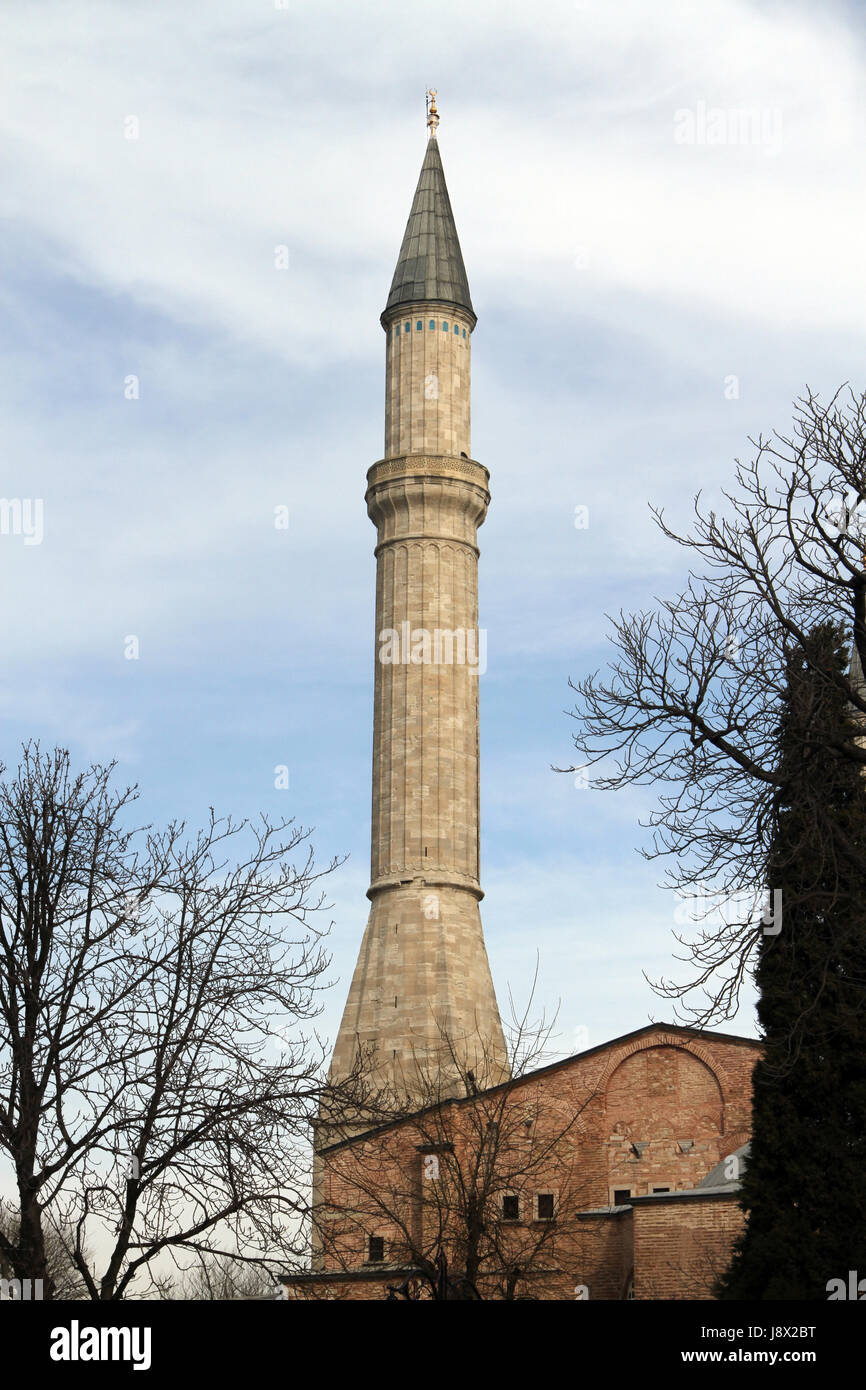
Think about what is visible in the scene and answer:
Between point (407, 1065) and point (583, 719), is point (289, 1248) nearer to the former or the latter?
point (583, 719)

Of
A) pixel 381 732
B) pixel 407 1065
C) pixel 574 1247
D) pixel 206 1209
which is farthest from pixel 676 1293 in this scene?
pixel 381 732

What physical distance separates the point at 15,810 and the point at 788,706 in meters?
8.29

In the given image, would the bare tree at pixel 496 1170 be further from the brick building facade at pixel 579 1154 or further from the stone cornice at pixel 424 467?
the stone cornice at pixel 424 467

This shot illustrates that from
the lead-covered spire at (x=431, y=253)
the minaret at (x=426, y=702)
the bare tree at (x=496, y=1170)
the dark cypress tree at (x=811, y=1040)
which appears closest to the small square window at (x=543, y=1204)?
the bare tree at (x=496, y=1170)

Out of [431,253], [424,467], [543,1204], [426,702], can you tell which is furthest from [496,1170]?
[431,253]

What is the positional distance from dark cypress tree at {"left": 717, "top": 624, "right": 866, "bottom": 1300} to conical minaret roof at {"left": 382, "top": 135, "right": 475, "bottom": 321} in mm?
31734

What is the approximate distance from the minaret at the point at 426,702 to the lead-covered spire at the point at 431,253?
5cm

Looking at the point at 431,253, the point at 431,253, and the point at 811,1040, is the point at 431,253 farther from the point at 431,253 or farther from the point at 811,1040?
the point at 811,1040

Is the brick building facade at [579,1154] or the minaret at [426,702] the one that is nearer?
the brick building facade at [579,1154]

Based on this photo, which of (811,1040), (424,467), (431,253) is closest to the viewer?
(811,1040)

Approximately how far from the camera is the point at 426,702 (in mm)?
43312

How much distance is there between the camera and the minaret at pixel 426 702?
40.0 m

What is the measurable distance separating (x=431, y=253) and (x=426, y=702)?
13860mm

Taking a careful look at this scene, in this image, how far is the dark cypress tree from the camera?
52.5 ft
